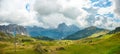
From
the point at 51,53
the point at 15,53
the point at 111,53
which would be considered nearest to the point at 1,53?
the point at 15,53

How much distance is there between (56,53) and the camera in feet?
650

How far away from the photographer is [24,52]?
194 metres

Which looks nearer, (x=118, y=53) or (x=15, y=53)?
(x=118, y=53)

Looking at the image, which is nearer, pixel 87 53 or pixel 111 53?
pixel 111 53

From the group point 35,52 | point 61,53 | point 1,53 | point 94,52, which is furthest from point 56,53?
point 1,53

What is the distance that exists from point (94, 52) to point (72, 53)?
18225 millimetres

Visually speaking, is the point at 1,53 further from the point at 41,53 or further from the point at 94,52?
the point at 94,52

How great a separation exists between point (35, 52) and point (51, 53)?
13.4 metres

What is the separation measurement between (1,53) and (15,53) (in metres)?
11.5

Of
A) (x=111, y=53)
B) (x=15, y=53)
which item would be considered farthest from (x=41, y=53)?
(x=111, y=53)

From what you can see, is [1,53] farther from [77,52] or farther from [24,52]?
[77,52]

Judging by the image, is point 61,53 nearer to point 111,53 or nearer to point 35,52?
point 35,52

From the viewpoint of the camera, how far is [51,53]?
198 m

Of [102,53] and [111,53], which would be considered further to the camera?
[102,53]
